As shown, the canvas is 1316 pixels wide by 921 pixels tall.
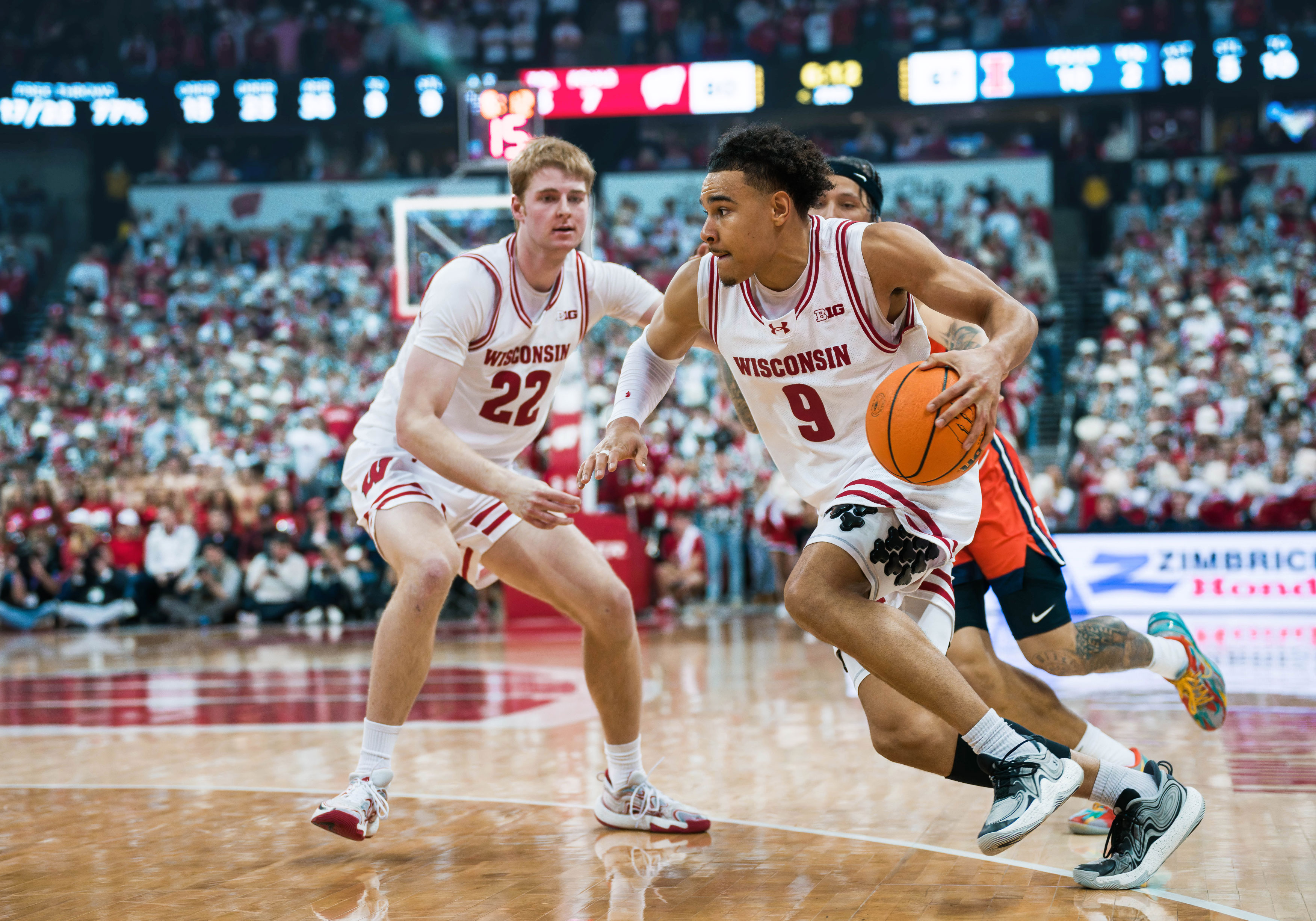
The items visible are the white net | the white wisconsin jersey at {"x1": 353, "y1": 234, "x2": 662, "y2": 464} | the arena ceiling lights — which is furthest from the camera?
the arena ceiling lights

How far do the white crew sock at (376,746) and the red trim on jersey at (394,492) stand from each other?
76 centimetres

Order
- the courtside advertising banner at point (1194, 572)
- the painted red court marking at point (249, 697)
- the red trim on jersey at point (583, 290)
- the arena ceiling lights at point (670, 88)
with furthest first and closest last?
the arena ceiling lights at point (670, 88)
the courtside advertising banner at point (1194, 572)
the painted red court marking at point (249, 697)
the red trim on jersey at point (583, 290)

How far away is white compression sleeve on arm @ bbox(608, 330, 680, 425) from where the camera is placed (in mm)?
4102

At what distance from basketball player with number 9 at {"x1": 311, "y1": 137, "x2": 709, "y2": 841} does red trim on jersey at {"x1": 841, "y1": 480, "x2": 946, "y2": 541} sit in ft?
3.60

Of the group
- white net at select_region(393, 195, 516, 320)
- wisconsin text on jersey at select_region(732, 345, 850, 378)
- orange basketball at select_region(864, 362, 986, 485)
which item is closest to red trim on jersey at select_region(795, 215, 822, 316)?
wisconsin text on jersey at select_region(732, 345, 850, 378)

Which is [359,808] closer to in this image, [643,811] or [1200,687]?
[643,811]

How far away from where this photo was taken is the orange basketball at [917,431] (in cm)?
318

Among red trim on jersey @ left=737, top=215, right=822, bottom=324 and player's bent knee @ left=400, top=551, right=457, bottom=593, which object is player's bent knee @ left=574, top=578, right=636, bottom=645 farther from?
red trim on jersey @ left=737, top=215, right=822, bottom=324

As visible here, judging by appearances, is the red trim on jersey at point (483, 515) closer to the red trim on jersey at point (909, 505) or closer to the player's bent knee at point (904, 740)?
the red trim on jersey at point (909, 505)

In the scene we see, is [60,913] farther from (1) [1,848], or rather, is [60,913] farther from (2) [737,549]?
(2) [737,549]

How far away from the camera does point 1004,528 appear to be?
4.38 m

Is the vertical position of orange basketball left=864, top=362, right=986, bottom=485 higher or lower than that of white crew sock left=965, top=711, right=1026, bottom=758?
higher

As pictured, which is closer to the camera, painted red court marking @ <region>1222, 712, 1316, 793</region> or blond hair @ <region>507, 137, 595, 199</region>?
blond hair @ <region>507, 137, 595, 199</region>

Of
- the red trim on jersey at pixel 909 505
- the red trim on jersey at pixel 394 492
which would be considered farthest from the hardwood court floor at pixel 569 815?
the red trim on jersey at pixel 394 492
